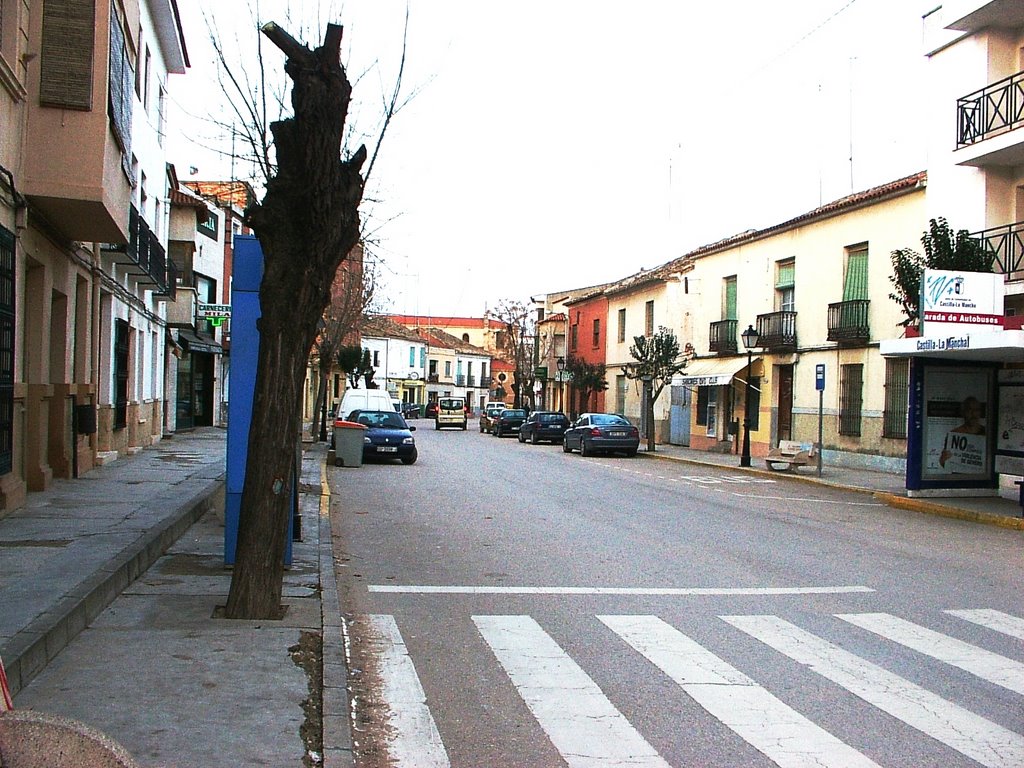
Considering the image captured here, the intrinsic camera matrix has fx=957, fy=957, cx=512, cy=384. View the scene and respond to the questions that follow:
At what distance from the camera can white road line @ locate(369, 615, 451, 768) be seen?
15.3 ft

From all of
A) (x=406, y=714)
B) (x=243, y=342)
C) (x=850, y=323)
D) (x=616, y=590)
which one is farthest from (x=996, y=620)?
(x=850, y=323)

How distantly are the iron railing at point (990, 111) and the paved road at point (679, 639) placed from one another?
824 cm

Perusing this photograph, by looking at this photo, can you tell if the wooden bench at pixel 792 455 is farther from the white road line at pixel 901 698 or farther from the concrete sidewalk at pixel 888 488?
the white road line at pixel 901 698

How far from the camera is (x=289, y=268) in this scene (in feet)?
22.3

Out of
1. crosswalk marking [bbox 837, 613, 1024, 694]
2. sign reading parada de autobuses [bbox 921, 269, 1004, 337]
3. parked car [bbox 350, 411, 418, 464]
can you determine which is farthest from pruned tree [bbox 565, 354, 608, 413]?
crosswalk marking [bbox 837, 613, 1024, 694]

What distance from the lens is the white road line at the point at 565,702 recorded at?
4691 mm

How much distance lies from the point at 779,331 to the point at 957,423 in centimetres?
1082

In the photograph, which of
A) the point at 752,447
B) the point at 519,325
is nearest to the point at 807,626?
the point at 752,447

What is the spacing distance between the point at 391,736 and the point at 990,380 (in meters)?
16.4

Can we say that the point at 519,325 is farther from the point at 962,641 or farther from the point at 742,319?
the point at 962,641

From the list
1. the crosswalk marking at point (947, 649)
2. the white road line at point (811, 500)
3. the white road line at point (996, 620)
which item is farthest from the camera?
the white road line at point (811, 500)

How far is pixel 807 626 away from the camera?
7531mm

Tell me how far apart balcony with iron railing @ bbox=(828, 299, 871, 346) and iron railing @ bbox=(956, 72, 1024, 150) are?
6.40m

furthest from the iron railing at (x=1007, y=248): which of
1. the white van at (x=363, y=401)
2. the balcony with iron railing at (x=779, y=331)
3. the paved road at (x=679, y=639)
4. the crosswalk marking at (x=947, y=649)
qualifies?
the white van at (x=363, y=401)
